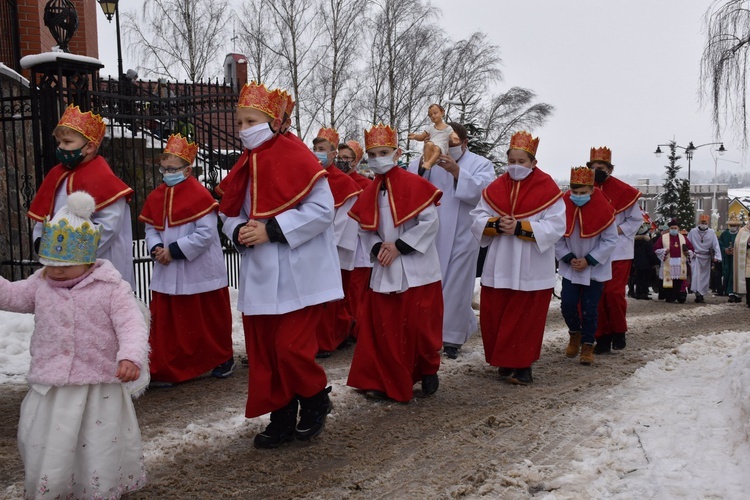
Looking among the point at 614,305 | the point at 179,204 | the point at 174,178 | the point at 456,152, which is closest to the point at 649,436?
the point at 614,305

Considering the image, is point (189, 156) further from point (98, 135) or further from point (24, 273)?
point (24, 273)

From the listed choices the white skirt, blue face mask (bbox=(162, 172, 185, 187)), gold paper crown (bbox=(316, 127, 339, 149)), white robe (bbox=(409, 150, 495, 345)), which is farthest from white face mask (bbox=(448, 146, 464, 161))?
the white skirt

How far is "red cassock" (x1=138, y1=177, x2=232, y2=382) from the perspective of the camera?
265 inches

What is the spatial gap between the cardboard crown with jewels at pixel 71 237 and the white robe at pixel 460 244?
176 inches

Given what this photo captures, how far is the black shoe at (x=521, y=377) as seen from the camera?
662cm

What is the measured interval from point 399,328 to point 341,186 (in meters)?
2.99

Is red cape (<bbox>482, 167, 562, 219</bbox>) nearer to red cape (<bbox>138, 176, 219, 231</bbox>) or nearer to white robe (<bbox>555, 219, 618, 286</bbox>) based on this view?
white robe (<bbox>555, 219, 618, 286</bbox>)

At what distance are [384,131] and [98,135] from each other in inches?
92.6

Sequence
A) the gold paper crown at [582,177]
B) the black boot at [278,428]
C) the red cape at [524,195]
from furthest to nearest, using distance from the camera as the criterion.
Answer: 1. the gold paper crown at [582,177]
2. the red cape at [524,195]
3. the black boot at [278,428]

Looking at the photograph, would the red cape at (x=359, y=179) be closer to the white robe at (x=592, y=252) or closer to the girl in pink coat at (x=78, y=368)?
the white robe at (x=592, y=252)

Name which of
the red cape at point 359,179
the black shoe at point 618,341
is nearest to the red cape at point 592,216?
the black shoe at point 618,341

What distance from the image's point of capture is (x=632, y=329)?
10508 mm

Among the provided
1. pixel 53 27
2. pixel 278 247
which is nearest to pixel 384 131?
pixel 278 247

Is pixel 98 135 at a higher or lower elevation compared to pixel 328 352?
higher
